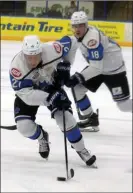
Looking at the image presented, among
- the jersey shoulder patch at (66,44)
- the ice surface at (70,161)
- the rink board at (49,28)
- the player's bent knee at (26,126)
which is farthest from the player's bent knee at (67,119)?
the rink board at (49,28)

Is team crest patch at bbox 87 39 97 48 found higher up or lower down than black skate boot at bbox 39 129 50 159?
higher up

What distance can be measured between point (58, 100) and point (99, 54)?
62 cm

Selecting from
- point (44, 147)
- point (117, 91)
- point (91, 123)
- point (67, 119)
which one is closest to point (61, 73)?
point (67, 119)

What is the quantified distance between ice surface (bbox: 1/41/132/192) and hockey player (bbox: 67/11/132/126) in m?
0.30

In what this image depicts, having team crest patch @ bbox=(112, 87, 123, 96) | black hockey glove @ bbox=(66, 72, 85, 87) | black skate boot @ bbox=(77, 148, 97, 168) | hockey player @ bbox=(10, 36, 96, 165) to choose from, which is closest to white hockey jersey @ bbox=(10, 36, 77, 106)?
hockey player @ bbox=(10, 36, 96, 165)

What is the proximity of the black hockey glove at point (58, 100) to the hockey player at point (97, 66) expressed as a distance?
0.37 metres

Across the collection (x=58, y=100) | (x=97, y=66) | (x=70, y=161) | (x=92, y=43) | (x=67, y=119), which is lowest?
(x=70, y=161)

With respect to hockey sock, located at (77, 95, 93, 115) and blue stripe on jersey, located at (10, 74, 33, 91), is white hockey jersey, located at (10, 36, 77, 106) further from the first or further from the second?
hockey sock, located at (77, 95, 93, 115)

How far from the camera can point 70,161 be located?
275 centimetres

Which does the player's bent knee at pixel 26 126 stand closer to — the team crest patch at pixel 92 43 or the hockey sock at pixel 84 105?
the team crest patch at pixel 92 43

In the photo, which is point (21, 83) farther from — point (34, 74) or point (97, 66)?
point (97, 66)

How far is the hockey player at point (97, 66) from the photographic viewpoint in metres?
2.93

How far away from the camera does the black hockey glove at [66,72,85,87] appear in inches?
113

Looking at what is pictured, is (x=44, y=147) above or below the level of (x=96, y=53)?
below
